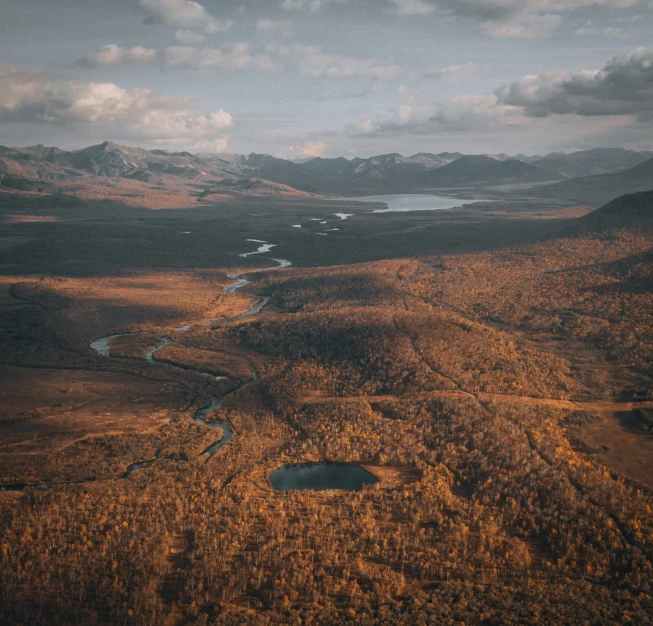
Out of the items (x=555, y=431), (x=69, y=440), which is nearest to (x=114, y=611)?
(x=69, y=440)

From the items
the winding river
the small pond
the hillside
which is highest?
the hillside

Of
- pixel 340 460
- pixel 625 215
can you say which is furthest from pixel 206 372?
pixel 625 215

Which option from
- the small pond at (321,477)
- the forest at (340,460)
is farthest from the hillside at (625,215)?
the small pond at (321,477)

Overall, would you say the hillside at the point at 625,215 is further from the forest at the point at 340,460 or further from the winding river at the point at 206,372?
the winding river at the point at 206,372

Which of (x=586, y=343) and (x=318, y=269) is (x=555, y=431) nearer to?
(x=586, y=343)

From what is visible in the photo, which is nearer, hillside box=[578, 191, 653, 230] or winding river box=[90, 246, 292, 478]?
winding river box=[90, 246, 292, 478]

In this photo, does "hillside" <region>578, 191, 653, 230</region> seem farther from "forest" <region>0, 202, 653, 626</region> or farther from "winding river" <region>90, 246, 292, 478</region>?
"winding river" <region>90, 246, 292, 478</region>

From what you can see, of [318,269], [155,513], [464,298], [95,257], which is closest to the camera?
[155,513]

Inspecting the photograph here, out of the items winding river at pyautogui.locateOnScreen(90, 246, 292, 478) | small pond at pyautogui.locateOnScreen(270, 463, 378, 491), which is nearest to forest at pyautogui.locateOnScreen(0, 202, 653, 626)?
winding river at pyautogui.locateOnScreen(90, 246, 292, 478)

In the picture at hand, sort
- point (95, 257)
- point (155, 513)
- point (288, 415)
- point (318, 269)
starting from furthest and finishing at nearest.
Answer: point (95, 257), point (318, 269), point (288, 415), point (155, 513)
